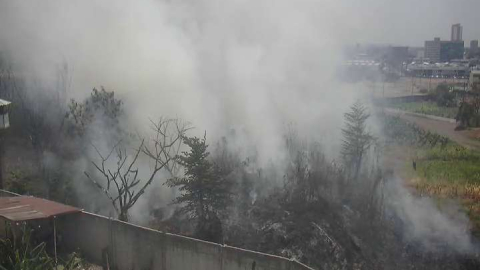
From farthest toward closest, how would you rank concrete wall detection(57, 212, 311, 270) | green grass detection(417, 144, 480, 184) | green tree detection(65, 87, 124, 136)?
1. green grass detection(417, 144, 480, 184)
2. green tree detection(65, 87, 124, 136)
3. concrete wall detection(57, 212, 311, 270)

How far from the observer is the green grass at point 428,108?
24178 millimetres

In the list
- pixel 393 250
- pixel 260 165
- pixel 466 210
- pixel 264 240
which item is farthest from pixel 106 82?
pixel 466 210

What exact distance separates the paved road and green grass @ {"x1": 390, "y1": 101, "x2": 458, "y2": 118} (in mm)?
1226

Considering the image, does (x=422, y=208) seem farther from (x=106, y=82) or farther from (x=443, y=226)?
(x=106, y=82)

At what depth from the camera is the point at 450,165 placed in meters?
14.4

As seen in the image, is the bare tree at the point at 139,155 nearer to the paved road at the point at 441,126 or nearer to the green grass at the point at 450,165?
the green grass at the point at 450,165

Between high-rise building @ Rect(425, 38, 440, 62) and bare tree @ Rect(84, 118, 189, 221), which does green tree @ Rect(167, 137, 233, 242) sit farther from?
high-rise building @ Rect(425, 38, 440, 62)

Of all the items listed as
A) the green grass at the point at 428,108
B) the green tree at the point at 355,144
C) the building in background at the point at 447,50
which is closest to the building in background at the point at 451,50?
the building in background at the point at 447,50

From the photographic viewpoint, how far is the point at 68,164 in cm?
1143

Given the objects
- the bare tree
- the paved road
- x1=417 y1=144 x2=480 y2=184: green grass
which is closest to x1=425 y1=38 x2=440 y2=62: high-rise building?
the paved road

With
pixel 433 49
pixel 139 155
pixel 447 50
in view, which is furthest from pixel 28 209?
pixel 433 49

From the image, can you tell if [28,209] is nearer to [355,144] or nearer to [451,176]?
[355,144]

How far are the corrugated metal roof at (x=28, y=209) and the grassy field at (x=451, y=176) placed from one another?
757cm

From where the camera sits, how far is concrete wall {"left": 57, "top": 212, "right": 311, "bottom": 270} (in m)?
6.21
